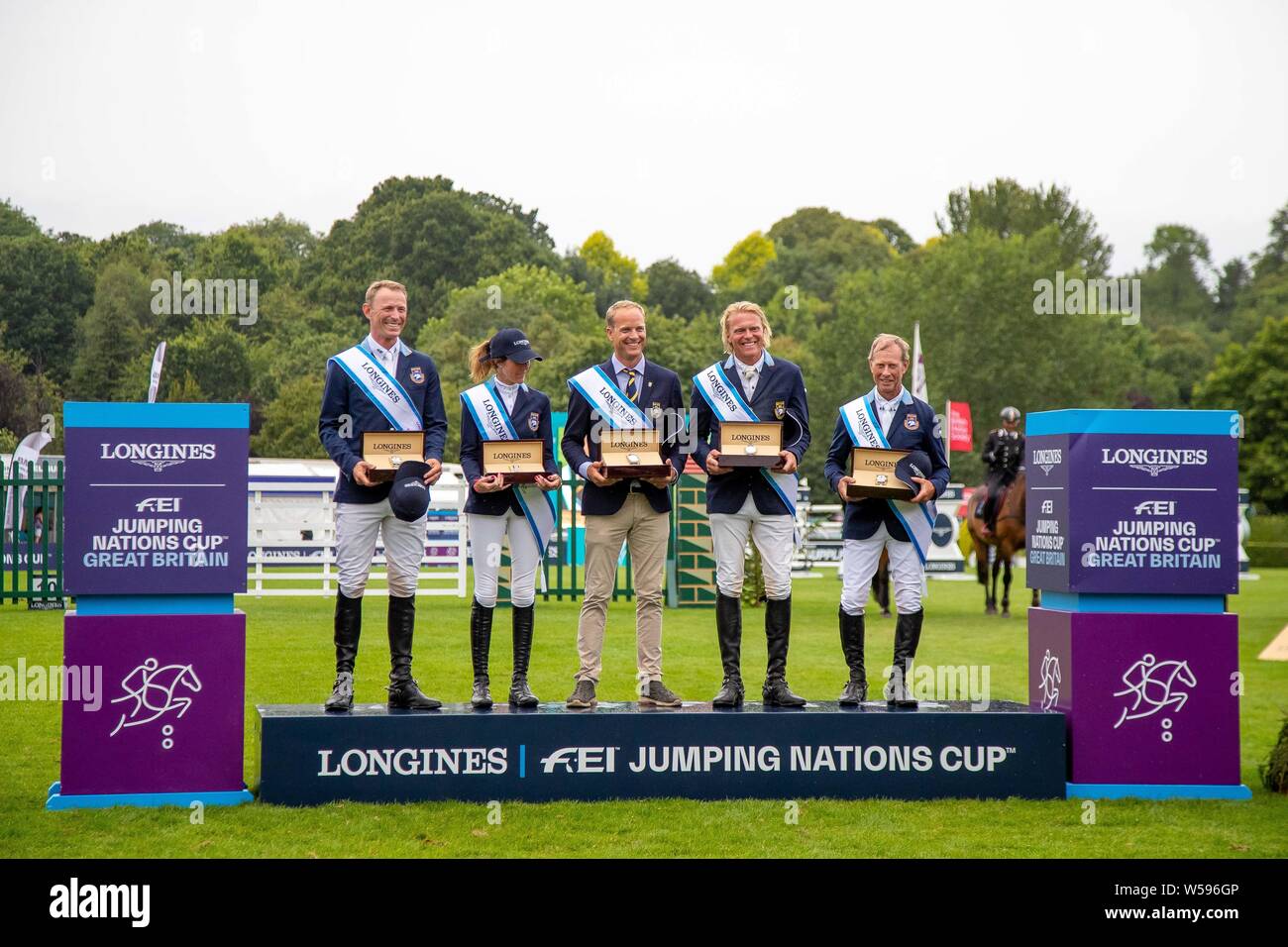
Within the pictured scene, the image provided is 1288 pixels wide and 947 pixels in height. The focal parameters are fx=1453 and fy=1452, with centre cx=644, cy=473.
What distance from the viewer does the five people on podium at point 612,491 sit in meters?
7.54

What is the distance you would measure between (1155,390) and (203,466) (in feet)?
208

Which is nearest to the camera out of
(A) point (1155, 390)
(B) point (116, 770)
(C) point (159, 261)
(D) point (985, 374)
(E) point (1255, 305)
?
(B) point (116, 770)

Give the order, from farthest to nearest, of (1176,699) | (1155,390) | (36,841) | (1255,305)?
(1255,305), (1155,390), (1176,699), (36,841)

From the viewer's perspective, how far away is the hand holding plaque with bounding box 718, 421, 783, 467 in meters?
7.62

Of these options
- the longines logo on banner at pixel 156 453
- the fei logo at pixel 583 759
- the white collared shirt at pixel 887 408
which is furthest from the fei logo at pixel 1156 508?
the longines logo on banner at pixel 156 453

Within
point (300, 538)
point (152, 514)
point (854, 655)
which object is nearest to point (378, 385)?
point (152, 514)

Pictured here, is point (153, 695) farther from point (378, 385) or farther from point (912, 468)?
point (912, 468)

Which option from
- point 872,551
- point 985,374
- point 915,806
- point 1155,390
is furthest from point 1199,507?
point 1155,390

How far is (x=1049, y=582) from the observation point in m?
8.19

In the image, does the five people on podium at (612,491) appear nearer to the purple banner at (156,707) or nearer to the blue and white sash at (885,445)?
the blue and white sash at (885,445)

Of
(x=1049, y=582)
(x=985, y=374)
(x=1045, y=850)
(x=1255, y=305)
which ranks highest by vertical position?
(x=1255, y=305)

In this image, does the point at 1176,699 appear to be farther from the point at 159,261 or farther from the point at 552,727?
the point at 159,261

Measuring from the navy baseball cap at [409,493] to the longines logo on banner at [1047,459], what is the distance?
3484 millimetres

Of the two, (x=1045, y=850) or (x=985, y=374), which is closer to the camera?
(x=1045, y=850)
